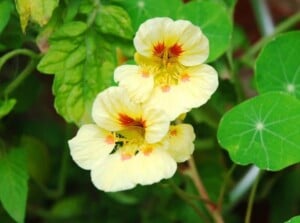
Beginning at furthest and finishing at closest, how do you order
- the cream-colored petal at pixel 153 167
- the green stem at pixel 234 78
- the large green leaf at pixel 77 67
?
the green stem at pixel 234 78
the large green leaf at pixel 77 67
the cream-colored petal at pixel 153 167

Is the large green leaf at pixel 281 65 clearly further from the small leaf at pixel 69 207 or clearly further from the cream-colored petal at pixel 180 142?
the small leaf at pixel 69 207

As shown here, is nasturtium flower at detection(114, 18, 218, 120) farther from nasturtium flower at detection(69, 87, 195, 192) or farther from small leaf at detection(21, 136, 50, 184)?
small leaf at detection(21, 136, 50, 184)

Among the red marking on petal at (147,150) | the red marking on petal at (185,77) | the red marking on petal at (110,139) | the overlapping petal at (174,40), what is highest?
the overlapping petal at (174,40)

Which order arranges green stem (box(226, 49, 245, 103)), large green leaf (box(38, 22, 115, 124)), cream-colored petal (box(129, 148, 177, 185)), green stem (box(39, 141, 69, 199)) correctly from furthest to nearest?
green stem (box(39, 141, 69, 199)) < green stem (box(226, 49, 245, 103)) < large green leaf (box(38, 22, 115, 124)) < cream-colored petal (box(129, 148, 177, 185))

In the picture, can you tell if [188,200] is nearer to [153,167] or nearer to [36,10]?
[153,167]

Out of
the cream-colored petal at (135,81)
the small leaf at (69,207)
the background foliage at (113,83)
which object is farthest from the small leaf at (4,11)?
the small leaf at (69,207)

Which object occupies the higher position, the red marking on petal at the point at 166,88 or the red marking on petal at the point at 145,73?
the red marking on petal at the point at 145,73

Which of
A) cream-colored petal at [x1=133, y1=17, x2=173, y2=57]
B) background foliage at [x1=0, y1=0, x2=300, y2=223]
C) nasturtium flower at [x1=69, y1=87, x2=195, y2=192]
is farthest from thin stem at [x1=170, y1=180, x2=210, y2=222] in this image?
cream-colored petal at [x1=133, y1=17, x2=173, y2=57]
